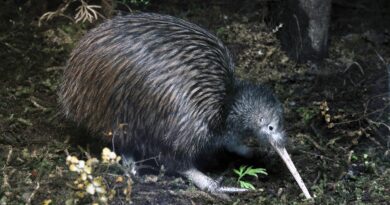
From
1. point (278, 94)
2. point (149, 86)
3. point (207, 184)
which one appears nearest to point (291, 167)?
point (207, 184)

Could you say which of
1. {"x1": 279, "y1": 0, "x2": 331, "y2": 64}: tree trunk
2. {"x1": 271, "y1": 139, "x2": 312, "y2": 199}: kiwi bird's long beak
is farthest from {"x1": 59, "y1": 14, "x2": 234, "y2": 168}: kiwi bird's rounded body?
{"x1": 279, "y1": 0, "x2": 331, "y2": 64}: tree trunk

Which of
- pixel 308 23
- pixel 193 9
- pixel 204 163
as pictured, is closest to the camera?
pixel 204 163

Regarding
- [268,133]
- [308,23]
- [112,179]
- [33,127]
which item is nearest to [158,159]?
[112,179]

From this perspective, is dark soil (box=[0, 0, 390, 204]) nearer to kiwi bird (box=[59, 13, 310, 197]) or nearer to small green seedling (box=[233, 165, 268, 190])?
small green seedling (box=[233, 165, 268, 190])

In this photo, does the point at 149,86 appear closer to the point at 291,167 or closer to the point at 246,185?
the point at 246,185

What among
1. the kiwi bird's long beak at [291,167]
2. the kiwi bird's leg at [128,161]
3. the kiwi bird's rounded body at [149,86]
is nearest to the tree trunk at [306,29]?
the kiwi bird's rounded body at [149,86]

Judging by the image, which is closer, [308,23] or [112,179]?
[112,179]

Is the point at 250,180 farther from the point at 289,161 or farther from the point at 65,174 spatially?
the point at 65,174
